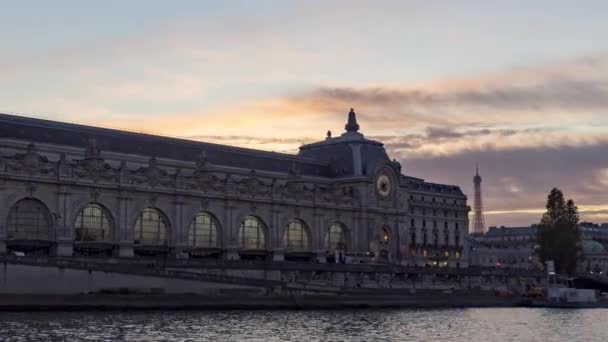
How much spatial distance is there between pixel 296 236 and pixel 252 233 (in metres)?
10.7

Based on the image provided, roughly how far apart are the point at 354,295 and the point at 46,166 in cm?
4307

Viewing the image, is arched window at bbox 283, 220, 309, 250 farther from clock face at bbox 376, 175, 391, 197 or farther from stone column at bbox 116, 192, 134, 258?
stone column at bbox 116, 192, 134, 258

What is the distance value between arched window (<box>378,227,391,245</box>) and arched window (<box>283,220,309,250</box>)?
804 inches

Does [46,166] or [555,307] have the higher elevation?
[46,166]

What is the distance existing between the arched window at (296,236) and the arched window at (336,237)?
18.1 feet

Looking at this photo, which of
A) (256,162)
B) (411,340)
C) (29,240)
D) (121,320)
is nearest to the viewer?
(411,340)

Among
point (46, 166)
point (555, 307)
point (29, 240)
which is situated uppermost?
point (46, 166)

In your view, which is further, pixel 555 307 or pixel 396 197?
pixel 396 197

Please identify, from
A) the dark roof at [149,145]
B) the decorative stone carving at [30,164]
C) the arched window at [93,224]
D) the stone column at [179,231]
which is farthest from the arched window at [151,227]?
the decorative stone carving at [30,164]

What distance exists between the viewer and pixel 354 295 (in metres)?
137

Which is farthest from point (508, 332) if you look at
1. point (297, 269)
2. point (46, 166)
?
point (46, 166)

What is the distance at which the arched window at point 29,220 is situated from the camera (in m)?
135

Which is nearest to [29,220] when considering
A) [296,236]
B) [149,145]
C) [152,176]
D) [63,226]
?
[63,226]

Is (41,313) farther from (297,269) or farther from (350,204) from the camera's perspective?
(350,204)
